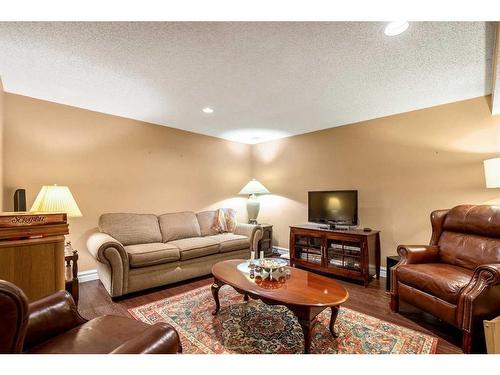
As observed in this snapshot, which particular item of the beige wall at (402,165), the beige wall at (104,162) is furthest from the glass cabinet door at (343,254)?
the beige wall at (104,162)

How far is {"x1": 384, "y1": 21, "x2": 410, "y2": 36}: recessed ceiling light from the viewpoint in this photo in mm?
1514

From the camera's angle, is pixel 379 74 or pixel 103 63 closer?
pixel 103 63

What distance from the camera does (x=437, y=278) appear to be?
1894 mm

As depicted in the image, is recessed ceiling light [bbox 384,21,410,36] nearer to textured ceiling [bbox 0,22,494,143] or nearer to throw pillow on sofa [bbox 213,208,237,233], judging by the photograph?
textured ceiling [bbox 0,22,494,143]

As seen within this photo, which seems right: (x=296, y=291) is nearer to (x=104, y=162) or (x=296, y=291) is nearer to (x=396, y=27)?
(x=396, y=27)

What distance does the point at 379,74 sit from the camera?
2170 millimetres

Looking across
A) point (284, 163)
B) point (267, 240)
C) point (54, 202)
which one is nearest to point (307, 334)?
point (54, 202)

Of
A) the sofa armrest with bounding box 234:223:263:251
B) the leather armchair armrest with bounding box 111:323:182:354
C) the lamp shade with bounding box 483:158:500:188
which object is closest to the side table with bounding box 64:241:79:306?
the leather armchair armrest with bounding box 111:323:182:354

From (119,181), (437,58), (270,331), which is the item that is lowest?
(270,331)

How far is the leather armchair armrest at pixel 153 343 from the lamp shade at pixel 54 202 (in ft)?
6.32

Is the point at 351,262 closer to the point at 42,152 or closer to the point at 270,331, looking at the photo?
the point at 270,331
